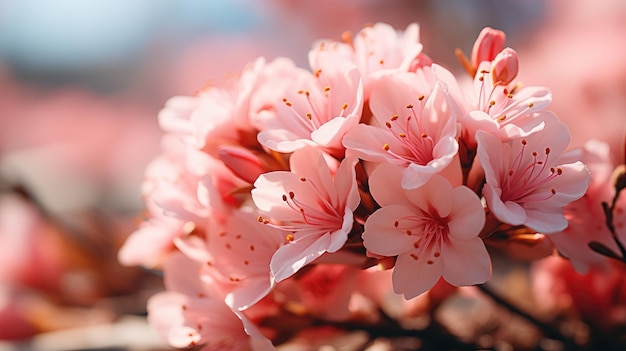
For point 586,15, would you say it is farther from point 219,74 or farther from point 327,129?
point 219,74

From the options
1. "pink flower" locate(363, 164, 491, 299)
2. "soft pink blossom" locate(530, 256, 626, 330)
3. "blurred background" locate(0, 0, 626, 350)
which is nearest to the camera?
"pink flower" locate(363, 164, 491, 299)

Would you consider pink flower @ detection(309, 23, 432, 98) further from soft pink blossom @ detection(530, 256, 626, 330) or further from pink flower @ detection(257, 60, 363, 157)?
soft pink blossom @ detection(530, 256, 626, 330)

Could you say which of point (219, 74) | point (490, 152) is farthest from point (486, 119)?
point (219, 74)

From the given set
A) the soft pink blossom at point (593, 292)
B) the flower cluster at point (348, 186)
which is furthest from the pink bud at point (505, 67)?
the soft pink blossom at point (593, 292)

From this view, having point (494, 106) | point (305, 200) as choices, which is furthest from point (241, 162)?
point (494, 106)

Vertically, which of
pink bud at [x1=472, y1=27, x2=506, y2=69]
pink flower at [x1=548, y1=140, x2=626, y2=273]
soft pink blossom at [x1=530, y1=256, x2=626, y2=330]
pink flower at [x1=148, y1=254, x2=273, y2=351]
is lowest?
soft pink blossom at [x1=530, y1=256, x2=626, y2=330]

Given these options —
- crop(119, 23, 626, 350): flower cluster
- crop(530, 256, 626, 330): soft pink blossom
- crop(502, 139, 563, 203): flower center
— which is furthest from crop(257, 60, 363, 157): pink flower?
crop(530, 256, 626, 330): soft pink blossom

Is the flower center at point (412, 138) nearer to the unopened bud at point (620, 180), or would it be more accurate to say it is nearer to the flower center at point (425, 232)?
the flower center at point (425, 232)
